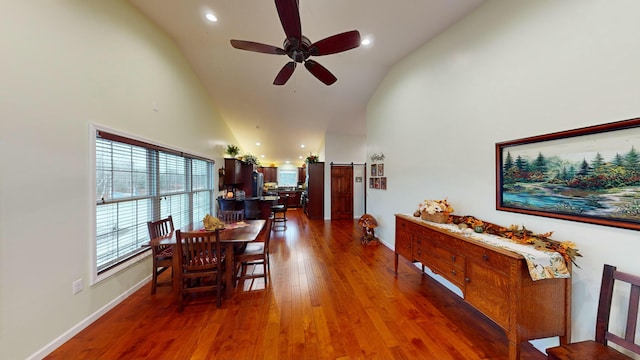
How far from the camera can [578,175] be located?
1.58 metres

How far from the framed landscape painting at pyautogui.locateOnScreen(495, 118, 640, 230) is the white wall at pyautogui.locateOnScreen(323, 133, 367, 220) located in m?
5.55

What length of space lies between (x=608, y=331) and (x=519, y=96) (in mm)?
1875

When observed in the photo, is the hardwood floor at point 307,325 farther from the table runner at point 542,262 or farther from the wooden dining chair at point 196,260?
the table runner at point 542,262

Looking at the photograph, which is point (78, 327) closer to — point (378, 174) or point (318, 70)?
point (318, 70)

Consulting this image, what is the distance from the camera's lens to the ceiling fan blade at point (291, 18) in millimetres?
1697

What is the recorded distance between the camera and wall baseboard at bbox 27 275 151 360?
1673mm

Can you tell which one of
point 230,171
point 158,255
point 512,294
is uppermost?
point 230,171

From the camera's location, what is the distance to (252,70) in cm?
450

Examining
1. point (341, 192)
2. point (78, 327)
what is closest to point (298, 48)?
point (78, 327)

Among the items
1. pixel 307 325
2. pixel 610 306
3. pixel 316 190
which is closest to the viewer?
pixel 610 306

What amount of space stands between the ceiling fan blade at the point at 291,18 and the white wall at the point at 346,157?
5290 mm

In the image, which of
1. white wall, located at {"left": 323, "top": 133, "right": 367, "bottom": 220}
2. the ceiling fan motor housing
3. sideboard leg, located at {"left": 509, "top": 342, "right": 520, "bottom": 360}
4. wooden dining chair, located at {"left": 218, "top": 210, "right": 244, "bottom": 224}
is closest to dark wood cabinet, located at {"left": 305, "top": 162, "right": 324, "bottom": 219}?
white wall, located at {"left": 323, "top": 133, "right": 367, "bottom": 220}

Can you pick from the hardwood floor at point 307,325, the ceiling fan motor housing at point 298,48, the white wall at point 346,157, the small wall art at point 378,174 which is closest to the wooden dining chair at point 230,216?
the hardwood floor at point 307,325

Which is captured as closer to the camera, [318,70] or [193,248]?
[193,248]
